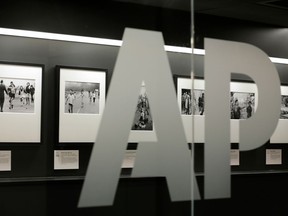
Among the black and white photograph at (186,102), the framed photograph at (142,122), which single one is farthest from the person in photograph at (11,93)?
the black and white photograph at (186,102)

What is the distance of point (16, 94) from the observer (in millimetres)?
2963

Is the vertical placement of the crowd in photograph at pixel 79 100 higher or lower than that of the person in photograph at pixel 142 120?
higher

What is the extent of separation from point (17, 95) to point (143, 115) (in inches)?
32.0

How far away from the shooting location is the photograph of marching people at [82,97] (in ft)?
10.1

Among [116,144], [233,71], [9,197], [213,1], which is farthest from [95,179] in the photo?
[213,1]

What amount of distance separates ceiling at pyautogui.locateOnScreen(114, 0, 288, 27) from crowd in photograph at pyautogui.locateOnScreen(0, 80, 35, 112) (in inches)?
37.4

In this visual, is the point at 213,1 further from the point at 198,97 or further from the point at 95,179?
the point at 95,179

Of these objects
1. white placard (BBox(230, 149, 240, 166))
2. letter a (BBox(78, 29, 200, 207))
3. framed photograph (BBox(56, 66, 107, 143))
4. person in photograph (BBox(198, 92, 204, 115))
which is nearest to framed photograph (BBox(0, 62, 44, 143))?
framed photograph (BBox(56, 66, 107, 143))

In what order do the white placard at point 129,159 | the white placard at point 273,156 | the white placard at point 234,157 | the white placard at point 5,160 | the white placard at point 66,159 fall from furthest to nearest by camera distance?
the white placard at point 273,156 < the white placard at point 234,157 < the white placard at point 129,159 < the white placard at point 66,159 < the white placard at point 5,160

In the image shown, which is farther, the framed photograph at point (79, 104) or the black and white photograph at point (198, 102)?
the black and white photograph at point (198, 102)

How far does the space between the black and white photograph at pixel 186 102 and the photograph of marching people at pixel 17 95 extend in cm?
103

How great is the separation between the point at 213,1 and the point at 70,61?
1.22 m

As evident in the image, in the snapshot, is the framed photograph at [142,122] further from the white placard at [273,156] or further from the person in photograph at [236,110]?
the white placard at [273,156]

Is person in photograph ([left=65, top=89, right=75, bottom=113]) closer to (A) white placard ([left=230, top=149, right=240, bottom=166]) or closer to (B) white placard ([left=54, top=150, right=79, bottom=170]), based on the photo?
(B) white placard ([left=54, top=150, right=79, bottom=170])
